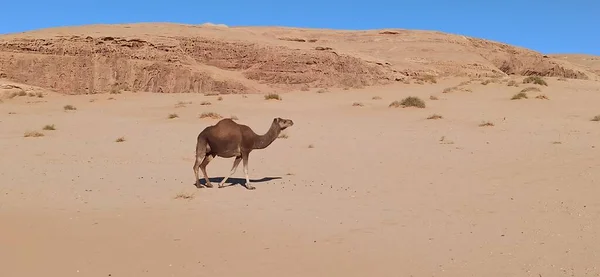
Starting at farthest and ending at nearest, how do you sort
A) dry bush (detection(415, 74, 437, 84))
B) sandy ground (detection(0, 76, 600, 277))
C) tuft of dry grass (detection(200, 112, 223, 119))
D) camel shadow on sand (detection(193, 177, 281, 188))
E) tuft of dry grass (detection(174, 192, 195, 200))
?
dry bush (detection(415, 74, 437, 84))
tuft of dry grass (detection(200, 112, 223, 119))
camel shadow on sand (detection(193, 177, 281, 188))
tuft of dry grass (detection(174, 192, 195, 200))
sandy ground (detection(0, 76, 600, 277))

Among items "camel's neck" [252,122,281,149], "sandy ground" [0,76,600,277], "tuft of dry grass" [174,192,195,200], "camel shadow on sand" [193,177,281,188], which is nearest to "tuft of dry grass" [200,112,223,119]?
"sandy ground" [0,76,600,277]

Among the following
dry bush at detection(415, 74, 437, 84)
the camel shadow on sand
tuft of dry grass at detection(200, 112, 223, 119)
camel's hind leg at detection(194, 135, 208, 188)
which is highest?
dry bush at detection(415, 74, 437, 84)

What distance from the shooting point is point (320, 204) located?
27.0 feet

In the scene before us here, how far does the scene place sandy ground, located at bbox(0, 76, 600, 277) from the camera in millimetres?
5672

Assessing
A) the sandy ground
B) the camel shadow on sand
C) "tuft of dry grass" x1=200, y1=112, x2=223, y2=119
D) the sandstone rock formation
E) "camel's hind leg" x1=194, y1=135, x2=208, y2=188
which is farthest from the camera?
the sandstone rock formation

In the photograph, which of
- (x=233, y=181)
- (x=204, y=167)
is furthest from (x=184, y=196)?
(x=233, y=181)

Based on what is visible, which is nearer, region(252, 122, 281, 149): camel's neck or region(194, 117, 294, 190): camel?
region(194, 117, 294, 190): camel

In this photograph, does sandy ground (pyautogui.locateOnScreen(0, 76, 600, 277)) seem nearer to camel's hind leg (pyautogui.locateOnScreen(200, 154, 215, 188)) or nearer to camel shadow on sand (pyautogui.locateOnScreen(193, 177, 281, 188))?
camel shadow on sand (pyautogui.locateOnScreen(193, 177, 281, 188))

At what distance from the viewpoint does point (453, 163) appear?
11.3 metres

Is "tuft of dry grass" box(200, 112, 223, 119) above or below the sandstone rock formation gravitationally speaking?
below

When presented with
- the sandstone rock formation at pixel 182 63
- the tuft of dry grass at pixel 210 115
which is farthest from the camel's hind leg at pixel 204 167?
the sandstone rock formation at pixel 182 63

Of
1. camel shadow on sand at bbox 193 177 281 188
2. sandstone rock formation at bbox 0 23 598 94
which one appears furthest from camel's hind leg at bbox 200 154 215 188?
sandstone rock formation at bbox 0 23 598 94

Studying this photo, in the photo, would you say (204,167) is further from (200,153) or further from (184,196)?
(184,196)

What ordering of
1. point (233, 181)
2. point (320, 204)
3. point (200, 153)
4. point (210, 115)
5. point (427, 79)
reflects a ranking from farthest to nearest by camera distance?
point (427, 79)
point (210, 115)
point (233, 181)
point (200, 153)
point (320, 204)
